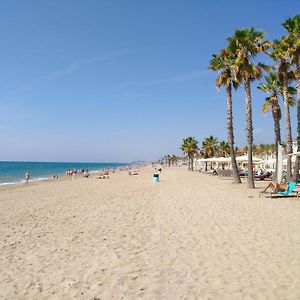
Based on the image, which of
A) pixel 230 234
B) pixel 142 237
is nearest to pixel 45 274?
pixel 142 237

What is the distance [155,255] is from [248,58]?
1846 cm

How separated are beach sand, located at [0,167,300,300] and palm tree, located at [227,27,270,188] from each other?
1028 centimetres

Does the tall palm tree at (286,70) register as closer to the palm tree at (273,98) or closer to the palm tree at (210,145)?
the palm tree at (273,98)

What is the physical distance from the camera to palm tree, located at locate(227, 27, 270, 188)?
22234mm

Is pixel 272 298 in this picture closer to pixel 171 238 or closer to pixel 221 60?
pixel 171 238

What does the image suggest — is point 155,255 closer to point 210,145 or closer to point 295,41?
point 295,41

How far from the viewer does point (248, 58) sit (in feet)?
74.8

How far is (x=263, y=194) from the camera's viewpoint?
18641 mm

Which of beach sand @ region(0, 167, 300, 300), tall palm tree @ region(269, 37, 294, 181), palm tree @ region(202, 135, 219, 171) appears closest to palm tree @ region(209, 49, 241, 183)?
tall palm tree @ region(269, 37, 294, 181)

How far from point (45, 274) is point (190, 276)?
2.67 meters

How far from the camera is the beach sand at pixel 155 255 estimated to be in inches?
219

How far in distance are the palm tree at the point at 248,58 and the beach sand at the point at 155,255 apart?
10.3m

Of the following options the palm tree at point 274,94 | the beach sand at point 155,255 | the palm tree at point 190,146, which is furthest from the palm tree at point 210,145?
the beach sand at point 155,255

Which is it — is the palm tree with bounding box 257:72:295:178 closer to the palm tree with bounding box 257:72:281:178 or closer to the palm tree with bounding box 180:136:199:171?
the palm tree with bounding box 257:72:281:178
